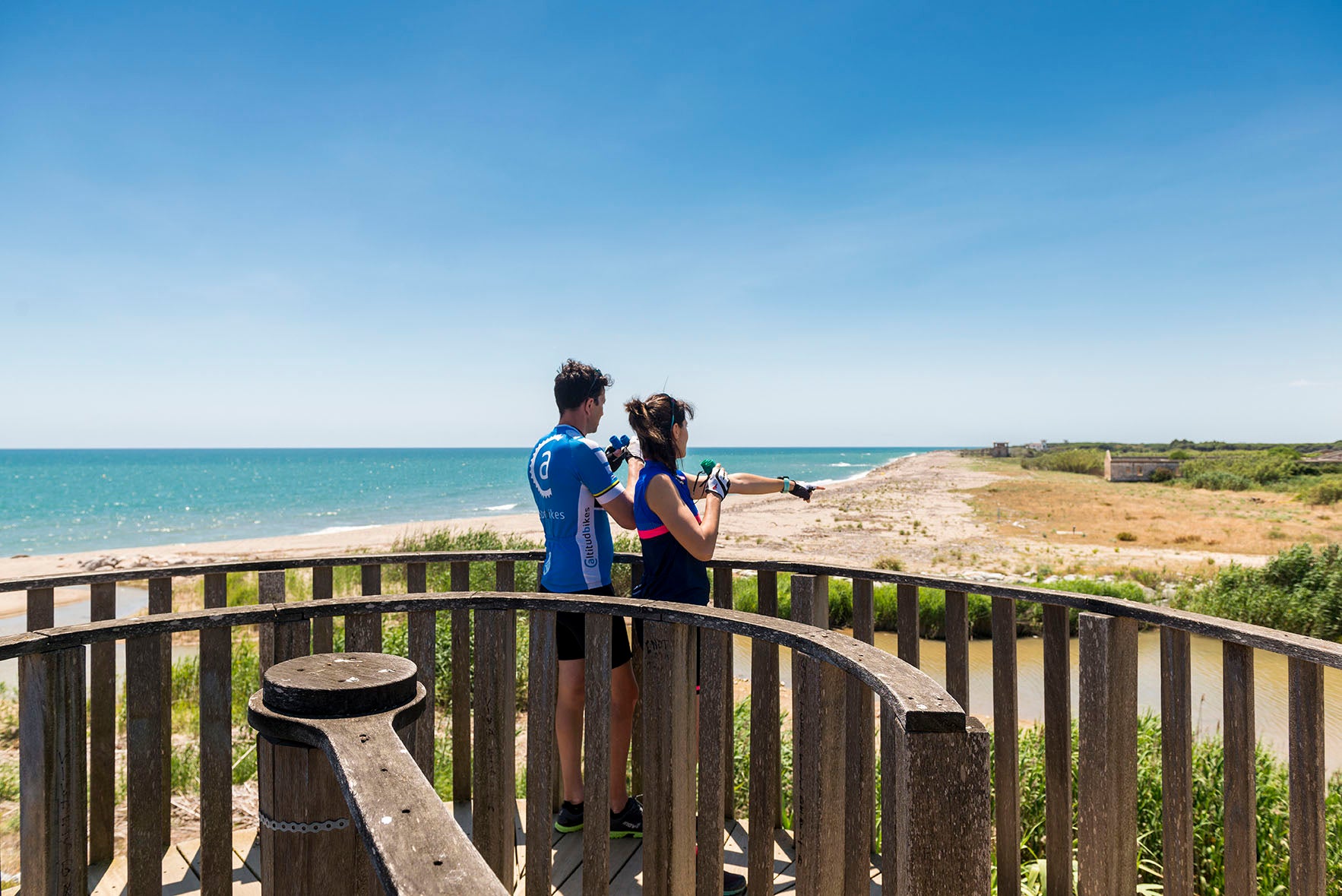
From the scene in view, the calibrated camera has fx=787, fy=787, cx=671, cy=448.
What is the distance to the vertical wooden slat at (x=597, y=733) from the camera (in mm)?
2246

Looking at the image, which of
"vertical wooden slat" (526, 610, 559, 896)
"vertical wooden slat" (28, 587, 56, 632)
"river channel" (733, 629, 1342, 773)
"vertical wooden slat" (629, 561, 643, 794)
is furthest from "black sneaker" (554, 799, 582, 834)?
"river channel" (733, 629, 1342, 773)

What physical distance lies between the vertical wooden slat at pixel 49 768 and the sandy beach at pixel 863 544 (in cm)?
813

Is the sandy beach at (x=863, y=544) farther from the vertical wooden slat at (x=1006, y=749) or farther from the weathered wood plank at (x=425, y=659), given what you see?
the weathered wood plank at (x=425, y=659)

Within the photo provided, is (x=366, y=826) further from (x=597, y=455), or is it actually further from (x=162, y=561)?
(x=162, y=561)

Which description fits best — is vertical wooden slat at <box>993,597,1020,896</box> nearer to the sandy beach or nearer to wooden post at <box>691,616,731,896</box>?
wooden post at <box>691,616,731,896</box>

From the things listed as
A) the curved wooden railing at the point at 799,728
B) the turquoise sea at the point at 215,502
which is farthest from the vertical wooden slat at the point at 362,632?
the turquoise sea at the point at 215,502

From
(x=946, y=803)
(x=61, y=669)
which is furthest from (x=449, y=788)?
(x=946, y=803)

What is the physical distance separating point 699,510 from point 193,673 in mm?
6349

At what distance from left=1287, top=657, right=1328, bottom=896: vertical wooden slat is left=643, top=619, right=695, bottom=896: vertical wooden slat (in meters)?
1.60

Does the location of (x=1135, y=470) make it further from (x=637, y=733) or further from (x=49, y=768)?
(x=49, y=768)

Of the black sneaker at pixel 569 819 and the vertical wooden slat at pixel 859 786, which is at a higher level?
the vertical wooden slat at pixel 859 786

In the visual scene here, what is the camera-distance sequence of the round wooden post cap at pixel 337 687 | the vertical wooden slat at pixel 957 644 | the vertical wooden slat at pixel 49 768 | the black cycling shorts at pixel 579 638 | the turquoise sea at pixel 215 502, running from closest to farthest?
the round wooden post cap at pixel 337 687 < the vertical wooden slat at pixel 49 768 < the vertical wooden slat at pixel 957 644 < the black cycling shorts at pixel 579 638 < the turquoise sea at pixel 215 502

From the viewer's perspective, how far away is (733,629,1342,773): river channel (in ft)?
24.3

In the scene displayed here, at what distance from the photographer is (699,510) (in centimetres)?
306
